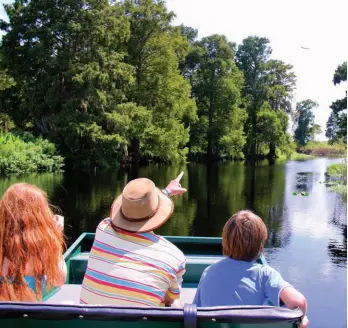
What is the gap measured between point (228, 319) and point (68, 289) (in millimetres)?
2633

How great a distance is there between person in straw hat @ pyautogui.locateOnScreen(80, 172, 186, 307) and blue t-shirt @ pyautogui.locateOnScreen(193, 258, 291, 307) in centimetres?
23

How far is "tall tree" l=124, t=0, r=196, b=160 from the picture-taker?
3131 centimetres

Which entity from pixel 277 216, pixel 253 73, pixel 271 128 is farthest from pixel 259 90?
pixel 277 216

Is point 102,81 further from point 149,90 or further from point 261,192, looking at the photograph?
point 261,192

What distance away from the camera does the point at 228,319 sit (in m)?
1.62

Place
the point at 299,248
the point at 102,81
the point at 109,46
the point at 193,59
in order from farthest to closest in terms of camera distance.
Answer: the point at 193,59, the point at 109,46, the point at 102,81, the point at 299,248

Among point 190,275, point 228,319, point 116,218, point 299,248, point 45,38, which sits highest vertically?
point 45,38

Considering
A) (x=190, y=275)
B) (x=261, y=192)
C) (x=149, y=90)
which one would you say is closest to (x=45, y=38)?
(x=149, y=90)

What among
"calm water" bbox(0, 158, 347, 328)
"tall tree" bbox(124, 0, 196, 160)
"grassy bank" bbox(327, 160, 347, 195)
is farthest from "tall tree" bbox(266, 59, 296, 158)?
"calm water" bbox(0, 158, 347, 328)

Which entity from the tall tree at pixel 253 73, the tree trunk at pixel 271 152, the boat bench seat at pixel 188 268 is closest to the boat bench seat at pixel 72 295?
the boat bench seat at pixel 188 268

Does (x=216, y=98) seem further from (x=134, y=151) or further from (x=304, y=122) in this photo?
(x=304, y=122)

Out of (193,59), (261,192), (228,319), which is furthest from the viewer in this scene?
(193,59)

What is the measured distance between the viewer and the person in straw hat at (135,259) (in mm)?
2264

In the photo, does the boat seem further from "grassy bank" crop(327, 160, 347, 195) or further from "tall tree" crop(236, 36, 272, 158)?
"tall tree" crop(236, 36, 272, 158)
